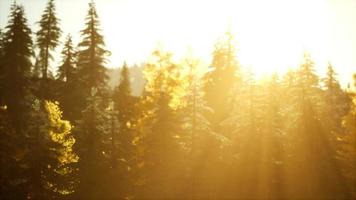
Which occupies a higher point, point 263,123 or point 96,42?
point 96,42

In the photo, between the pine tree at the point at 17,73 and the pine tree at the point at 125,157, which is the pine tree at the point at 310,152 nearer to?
the pine tree at the point at 125,157

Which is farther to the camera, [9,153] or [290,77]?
[290,77]

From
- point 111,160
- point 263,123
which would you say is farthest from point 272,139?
point 111,160

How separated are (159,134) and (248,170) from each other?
10829mm

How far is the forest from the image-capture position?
107 feet

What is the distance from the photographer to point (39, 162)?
31109 mm

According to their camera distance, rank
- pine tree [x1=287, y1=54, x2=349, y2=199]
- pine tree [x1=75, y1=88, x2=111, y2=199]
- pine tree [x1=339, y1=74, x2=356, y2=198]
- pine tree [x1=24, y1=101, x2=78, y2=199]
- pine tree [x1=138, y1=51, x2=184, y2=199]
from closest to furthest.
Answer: pine tree [x1=24, y1=101, x2=78, y2=199] < pine tree [x1=75, y1=88, x2=111, y2=199] < pine tree [x1=138, y1=51, x2=184, y2=199] < pine tree [x1=339, y1=74, x2=356, y2=198] < pine tree [x1=287, y1=54, x2=349, y2=199]

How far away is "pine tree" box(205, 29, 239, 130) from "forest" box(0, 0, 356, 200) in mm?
520

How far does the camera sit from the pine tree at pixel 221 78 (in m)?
52.2

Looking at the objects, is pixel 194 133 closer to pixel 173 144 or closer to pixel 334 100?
pixel 173 144

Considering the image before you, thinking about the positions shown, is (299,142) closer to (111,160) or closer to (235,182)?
(235,182)

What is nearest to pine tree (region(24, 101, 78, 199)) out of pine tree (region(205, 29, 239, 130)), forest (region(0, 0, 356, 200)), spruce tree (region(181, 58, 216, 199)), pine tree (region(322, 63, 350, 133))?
forest (region(0, 0, 356, 200))

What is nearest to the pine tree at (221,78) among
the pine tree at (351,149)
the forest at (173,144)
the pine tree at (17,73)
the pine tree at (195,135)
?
the forest at (173,144)

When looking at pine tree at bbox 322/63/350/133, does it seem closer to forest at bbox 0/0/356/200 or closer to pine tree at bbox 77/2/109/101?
forest at bbox 0/0/356/200
